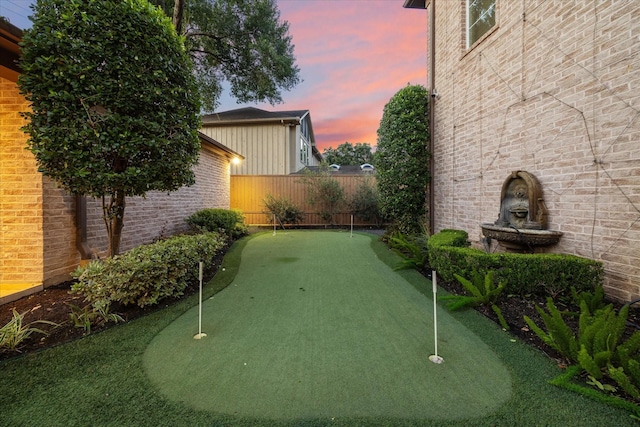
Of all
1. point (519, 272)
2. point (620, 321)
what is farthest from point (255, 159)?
point (620, 321)

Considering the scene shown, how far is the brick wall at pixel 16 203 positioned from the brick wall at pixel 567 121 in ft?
22.9

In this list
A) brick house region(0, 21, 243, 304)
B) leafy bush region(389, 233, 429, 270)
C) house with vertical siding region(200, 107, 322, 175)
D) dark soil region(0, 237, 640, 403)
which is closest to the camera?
dark soil region(0, 237, 640, 403)

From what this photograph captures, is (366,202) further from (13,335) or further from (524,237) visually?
(13,335)

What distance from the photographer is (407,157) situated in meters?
6.70

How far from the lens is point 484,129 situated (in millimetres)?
5078

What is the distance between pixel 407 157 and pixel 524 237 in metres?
3.59

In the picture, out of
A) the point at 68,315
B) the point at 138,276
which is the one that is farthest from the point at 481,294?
the point at 68,315

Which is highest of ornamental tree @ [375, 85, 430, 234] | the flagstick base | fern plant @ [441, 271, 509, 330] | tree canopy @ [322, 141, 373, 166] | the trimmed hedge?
tree canopy @ [322, 141, 373, 166]

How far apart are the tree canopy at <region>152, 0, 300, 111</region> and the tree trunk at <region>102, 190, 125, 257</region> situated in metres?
7.27

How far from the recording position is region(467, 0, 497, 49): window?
201 inches

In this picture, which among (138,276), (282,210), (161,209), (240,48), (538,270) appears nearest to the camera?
(138,276)

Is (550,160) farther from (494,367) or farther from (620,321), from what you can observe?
(494,367)

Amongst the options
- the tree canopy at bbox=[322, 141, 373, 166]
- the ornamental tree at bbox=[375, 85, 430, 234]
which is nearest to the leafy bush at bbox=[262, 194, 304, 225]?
the ornamental tree at bbox=[375, 85, 430, 234]

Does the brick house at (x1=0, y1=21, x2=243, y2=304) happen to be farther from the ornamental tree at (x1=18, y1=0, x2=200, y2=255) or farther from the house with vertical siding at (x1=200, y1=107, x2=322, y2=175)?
the house with vertical siding at (x1=200, y1=107, x2=322, y2=175)
